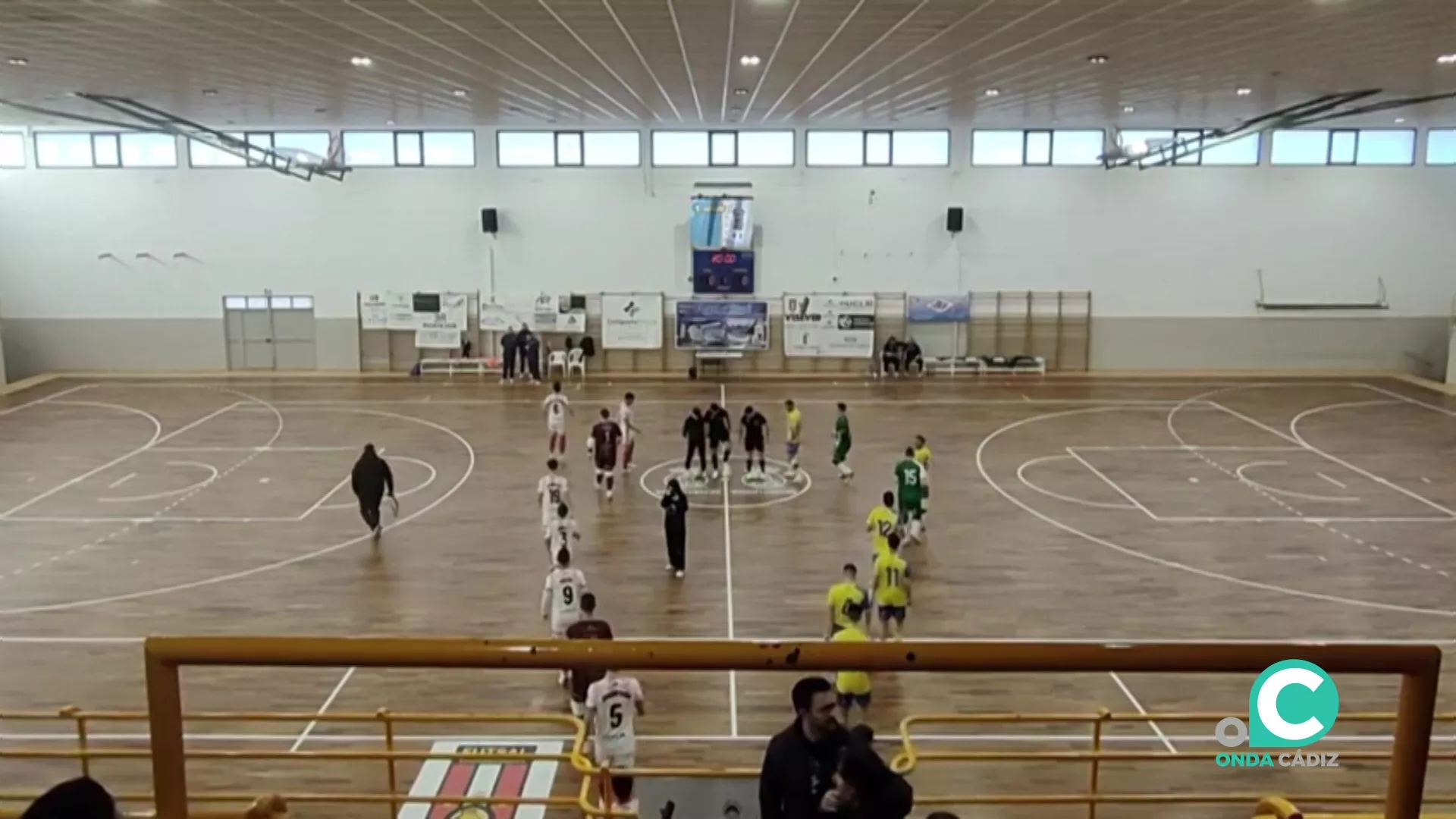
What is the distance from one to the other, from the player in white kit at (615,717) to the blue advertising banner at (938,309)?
24.7 meters

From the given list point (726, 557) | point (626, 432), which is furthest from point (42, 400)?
point (726, 557)

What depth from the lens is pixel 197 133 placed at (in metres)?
26.6

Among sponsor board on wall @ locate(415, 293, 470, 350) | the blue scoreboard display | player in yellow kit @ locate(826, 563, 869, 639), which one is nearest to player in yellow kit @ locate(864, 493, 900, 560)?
player in yellow kit @ locate(826, 563, 869, 639)

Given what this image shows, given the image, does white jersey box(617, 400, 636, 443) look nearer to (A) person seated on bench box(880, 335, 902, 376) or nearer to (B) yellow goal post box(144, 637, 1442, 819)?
(A) person seated on bench box(880, 335, 902, 376)

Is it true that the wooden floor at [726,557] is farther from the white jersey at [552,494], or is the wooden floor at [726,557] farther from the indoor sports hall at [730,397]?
the white jersey at [552,494]

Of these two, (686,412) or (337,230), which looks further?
(337,230)

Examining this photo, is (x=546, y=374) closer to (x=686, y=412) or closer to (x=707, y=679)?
(x=686, y=412)

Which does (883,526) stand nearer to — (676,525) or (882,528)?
(882,528)

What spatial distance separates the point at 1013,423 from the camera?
24.9 m

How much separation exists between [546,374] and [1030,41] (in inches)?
823

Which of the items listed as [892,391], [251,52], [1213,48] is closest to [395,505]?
[251,52]

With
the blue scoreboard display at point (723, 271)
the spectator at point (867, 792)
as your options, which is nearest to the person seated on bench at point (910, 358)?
the blue scoreboard display at point (723, 271)

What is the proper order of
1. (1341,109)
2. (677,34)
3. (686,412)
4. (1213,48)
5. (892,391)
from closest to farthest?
(677,34)
(1213,48)
(1341,109)
(686,412)
(892,391)

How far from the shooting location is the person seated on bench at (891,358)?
3177cm
